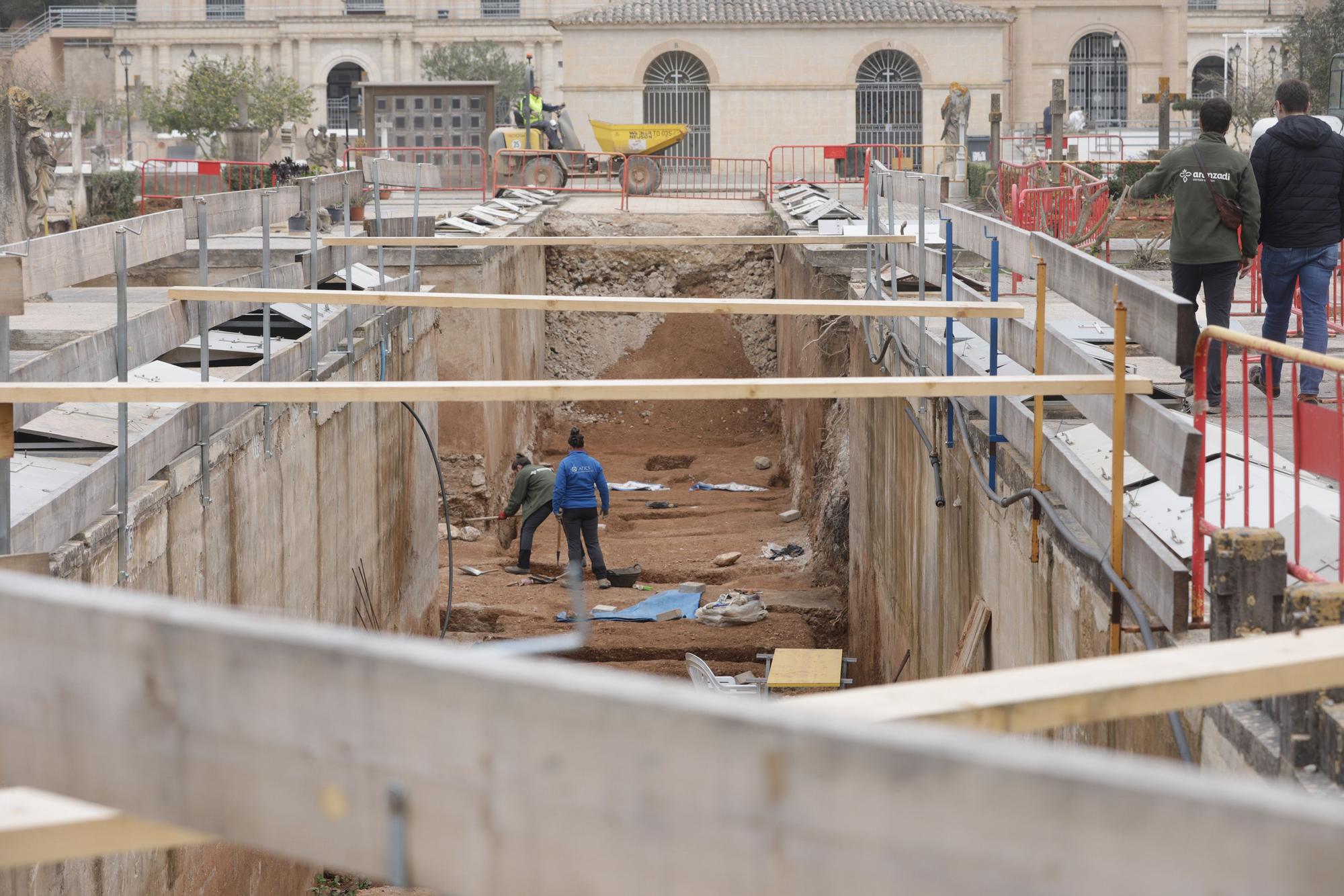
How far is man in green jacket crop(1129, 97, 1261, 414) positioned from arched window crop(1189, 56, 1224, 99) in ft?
192

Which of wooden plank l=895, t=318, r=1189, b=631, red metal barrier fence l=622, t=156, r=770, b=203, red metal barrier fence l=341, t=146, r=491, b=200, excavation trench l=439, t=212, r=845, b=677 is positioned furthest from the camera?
red metal barrier fence l=341, t=146, r=491, b=200

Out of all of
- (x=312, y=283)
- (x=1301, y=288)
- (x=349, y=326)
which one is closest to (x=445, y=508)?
(x=349, y=326)

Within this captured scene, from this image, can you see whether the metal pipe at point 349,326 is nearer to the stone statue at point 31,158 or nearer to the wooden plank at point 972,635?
the wooden plank at point 972,635

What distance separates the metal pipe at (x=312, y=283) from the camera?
30.1 ft

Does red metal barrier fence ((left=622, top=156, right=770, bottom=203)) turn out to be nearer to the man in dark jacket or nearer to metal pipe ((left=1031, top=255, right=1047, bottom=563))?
the man in dark jacket

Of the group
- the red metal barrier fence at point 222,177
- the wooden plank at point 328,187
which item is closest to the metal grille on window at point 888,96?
the red metal barrier fence at point 222,177

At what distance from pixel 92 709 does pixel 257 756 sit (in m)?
0.24

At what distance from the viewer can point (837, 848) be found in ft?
4.79

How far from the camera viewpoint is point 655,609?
13.2 metres

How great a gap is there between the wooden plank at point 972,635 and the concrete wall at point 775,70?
36610 millimetres

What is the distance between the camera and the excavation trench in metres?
12.7

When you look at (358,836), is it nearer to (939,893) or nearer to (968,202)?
(939,893)

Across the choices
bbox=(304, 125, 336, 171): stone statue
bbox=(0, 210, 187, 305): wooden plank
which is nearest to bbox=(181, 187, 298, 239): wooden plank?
bbox=(0, 210, 187, 305): wooden plank

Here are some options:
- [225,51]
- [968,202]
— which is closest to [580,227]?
[968,202]
